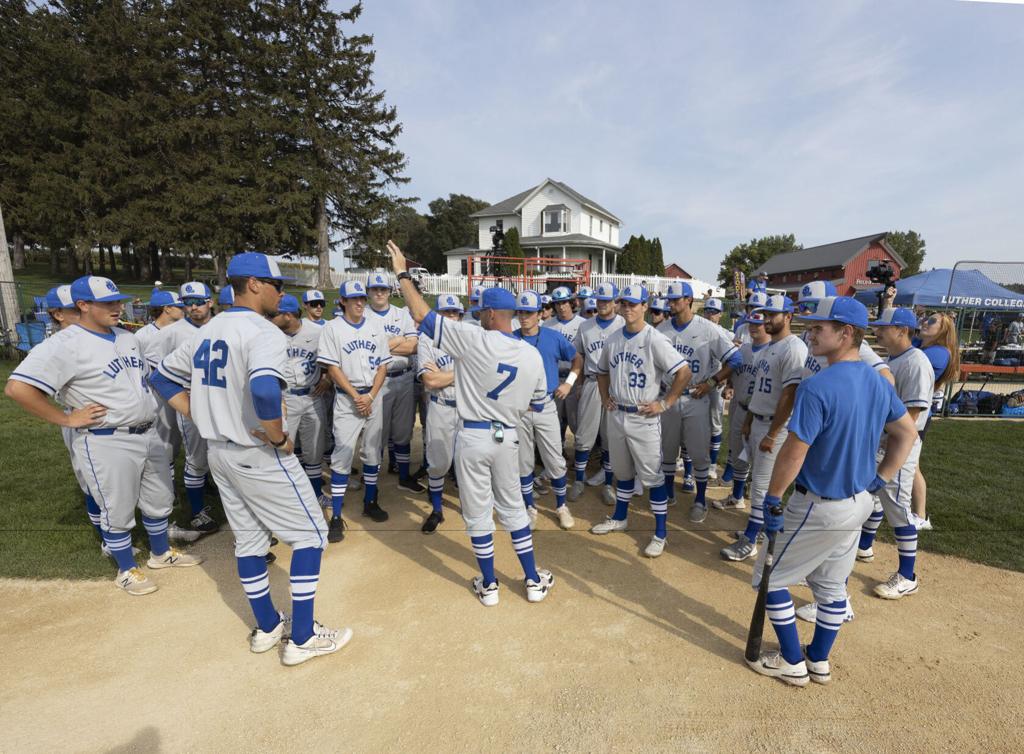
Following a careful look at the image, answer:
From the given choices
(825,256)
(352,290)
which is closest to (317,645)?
(352,290)

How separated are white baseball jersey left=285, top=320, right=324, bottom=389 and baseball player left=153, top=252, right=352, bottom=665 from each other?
2081 mm

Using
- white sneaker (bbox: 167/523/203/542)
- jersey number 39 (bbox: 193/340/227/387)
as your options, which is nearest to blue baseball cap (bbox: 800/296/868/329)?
jersey number 39 (bbox: 193/340/227/387)

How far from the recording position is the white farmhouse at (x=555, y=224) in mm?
37375

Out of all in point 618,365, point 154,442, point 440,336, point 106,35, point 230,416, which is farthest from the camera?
point 106,35

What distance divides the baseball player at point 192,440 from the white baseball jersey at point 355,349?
4.18 feet

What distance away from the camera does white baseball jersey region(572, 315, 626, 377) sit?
232 inches

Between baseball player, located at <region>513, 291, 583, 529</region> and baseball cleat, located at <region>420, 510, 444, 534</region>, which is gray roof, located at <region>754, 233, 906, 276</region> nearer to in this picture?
baseball player, located at <region>513, 291, 583, 529</region>

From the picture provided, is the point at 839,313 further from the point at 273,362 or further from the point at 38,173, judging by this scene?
the point at 38,173

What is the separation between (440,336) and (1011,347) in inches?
666

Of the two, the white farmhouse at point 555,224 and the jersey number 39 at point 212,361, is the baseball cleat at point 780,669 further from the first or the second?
the white farmhouse at point 555,224

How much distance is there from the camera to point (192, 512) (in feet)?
17.4

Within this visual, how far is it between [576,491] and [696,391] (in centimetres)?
196

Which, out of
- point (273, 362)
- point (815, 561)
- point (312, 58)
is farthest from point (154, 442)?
point (312, 58)

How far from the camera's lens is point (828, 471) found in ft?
9.18
